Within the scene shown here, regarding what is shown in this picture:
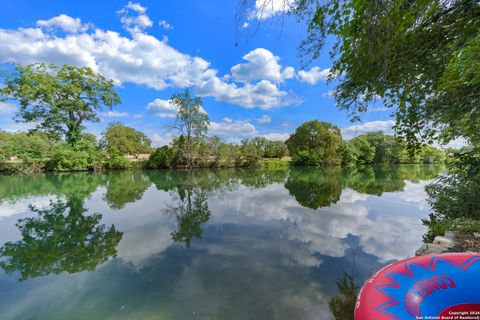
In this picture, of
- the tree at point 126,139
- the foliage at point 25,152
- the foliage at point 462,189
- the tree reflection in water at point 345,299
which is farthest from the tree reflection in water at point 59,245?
the tree at point 126,139

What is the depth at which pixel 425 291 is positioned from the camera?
4.00ft

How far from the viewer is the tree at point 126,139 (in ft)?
107

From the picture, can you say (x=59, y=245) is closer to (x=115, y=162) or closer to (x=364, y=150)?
(x=115, y=162)

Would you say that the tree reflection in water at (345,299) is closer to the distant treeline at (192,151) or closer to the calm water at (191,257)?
the calm water at (191,257)

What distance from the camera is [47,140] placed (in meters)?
20.0

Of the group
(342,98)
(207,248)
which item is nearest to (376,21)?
(342,98)

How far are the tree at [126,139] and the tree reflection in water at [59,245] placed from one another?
27845mm

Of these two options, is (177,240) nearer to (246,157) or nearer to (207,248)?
(207,248)

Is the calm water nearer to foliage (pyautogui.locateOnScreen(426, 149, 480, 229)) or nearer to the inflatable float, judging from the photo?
foliage (pyautogui.locateOnScreen(426, 149, 480, 229))

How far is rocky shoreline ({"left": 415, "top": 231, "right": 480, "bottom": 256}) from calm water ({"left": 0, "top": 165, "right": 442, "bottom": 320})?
60 cm

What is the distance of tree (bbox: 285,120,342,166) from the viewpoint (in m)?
30.1

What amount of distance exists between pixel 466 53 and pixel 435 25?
1481mm

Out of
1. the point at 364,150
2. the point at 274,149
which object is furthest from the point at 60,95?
the point at 364,150

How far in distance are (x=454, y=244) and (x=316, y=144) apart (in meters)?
29.8
